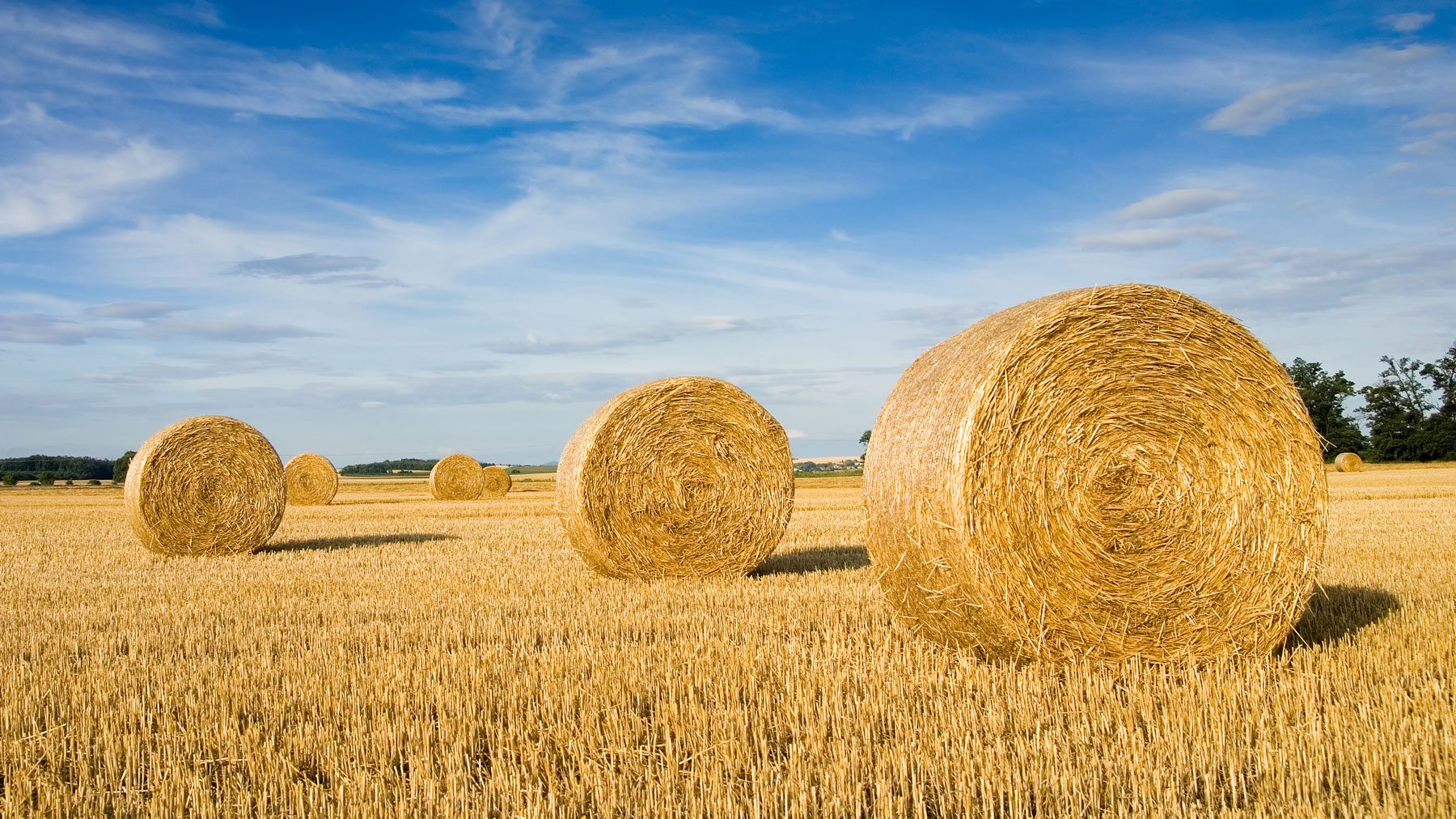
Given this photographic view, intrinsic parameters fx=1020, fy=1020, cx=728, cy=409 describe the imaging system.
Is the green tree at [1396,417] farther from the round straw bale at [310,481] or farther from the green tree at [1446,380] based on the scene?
the round straw bale at [310,481]

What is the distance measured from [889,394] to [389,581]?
5.38m

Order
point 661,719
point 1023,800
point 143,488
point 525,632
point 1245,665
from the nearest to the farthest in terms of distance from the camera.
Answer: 1. point 1023,800
2. point 661,719
3. point 1245,665
4. point 525,632
5. point 143,488

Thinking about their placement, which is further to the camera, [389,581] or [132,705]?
[389,581]

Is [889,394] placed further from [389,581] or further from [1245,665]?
[389,581]

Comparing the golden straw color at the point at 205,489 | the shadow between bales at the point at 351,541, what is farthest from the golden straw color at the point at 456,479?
the golden straw color at the point at 205,489

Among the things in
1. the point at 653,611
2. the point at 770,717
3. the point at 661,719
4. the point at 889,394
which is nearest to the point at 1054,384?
the point at 889,394

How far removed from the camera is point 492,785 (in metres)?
3.71

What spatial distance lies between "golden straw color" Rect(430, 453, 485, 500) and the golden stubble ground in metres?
20.6

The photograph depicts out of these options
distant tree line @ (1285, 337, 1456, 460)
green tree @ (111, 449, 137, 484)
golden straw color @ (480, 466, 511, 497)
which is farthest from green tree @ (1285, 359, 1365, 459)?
green tree @ (111, 449, 137, 484)

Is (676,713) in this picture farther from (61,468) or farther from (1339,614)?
(61,468)

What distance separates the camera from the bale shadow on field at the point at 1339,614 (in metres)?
6.07

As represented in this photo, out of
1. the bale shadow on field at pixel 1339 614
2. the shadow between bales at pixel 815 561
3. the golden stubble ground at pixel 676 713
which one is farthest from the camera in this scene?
the shadow between bales at pixel 815 561

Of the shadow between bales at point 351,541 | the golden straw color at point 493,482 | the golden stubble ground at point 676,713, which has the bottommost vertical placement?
the golden stubble ground at point 676,713

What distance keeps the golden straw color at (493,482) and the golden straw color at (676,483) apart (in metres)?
19.8
